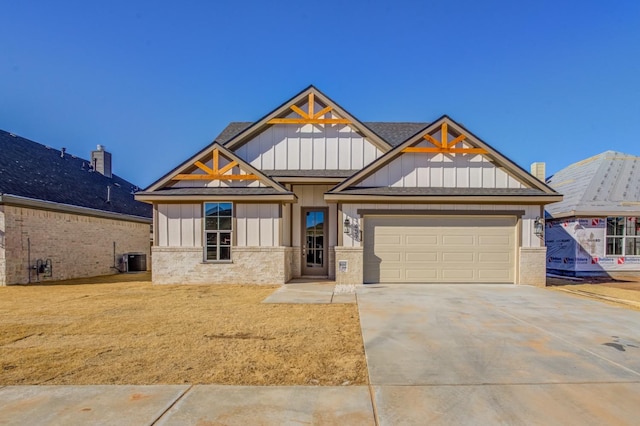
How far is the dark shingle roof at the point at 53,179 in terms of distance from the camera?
14773 mm

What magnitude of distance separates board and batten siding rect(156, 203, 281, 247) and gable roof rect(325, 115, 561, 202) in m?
2.31

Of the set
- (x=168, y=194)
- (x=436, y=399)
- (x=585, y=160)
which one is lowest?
(x=436, y=399)

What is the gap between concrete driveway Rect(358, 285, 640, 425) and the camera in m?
3.49

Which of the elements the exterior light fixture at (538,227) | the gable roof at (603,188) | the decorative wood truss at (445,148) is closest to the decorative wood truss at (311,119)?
the decorative wood truss at (445,148)

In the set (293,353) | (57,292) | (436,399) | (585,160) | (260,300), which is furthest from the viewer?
(585,160)

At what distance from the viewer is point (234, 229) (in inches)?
502

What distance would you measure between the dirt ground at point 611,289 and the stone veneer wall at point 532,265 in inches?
23.8

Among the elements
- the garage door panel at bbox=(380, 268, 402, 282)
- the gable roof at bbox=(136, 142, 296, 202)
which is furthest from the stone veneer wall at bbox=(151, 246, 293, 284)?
the garage door panel at bbox=(380, 268, 402, 282)

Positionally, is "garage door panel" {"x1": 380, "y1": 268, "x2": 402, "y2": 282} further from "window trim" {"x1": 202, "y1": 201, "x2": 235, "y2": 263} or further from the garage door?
"window trim" {"x1": 202, "y1": 201, "x2": 235, "y2": 263}

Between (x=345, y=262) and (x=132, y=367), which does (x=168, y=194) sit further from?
(x=132, y=367)

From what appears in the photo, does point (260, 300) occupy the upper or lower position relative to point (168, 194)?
lower

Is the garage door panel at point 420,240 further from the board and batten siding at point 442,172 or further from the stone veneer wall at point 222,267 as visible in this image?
the stone veneer wall at point 222,267

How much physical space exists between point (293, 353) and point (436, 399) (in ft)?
7.10

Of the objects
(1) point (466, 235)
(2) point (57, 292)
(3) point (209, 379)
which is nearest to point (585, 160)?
(1) point (466, 235)
